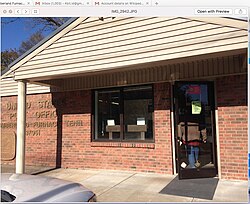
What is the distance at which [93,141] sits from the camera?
7605 mm

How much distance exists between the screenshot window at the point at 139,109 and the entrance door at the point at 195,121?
0.9 inches

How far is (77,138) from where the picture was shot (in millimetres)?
7820

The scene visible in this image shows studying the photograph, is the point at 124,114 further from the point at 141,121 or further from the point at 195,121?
the point at 195,121

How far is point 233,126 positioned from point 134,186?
256 centimetres

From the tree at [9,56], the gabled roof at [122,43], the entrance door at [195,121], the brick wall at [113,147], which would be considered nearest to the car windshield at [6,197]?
the gabled roof at [122,43]

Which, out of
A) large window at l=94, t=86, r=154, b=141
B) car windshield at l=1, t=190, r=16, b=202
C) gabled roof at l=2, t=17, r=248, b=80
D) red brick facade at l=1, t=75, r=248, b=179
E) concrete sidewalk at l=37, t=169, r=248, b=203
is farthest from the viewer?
large window at l=94, t=86, r=154, b=141

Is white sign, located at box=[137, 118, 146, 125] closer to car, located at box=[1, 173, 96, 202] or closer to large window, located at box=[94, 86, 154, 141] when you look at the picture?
large window, located at box=[94, 86, 154, 141]

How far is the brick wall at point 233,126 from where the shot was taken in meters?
5.80

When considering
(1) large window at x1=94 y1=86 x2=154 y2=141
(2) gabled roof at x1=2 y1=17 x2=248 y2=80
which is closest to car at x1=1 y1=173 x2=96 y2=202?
(2) gabled roof at x1=2 y1=17 x2=248 y2=80

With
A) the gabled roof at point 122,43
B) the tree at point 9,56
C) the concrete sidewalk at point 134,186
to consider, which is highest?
the tree at point 9,56

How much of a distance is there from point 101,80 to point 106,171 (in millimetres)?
2494

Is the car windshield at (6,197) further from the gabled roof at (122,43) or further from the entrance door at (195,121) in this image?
the entrance door at (195,121)

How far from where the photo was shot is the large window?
7043 mm

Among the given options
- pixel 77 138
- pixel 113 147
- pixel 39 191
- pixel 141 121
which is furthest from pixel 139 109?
pixel 39 191
